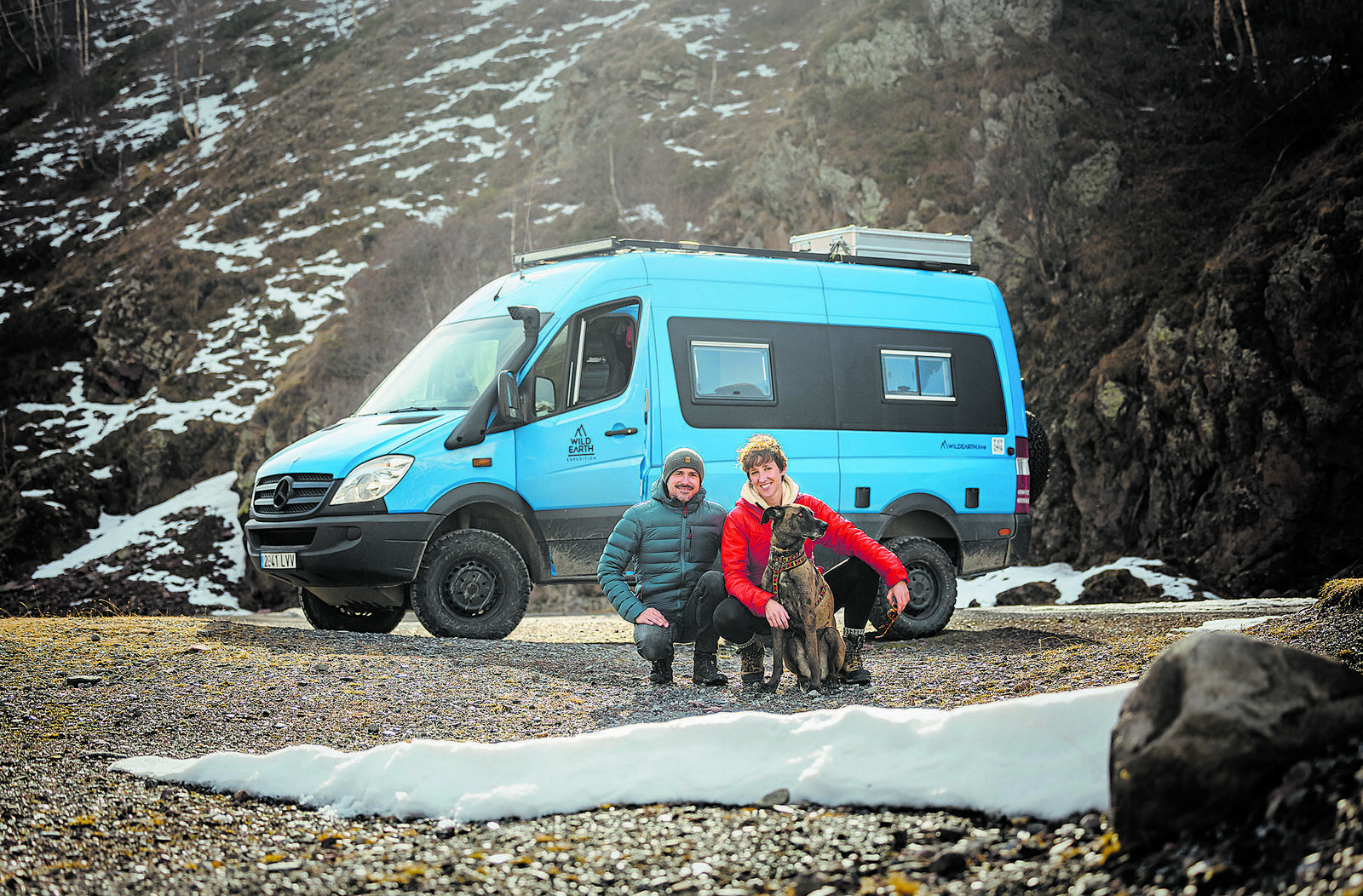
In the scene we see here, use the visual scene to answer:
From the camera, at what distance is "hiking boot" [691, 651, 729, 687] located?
6.48 m

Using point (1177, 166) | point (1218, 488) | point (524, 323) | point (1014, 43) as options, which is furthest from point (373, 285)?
point (524, 323)

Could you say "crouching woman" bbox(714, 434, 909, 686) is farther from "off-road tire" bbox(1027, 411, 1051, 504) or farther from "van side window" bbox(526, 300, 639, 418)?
"off-road tire" bbox(1027, 411, 1051, 504)

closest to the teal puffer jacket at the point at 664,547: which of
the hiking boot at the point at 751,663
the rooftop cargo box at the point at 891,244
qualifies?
the hiking boot at the point at 751,663

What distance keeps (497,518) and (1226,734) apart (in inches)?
279

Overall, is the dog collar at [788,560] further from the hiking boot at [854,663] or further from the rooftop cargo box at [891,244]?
the rooftop cargo box at [891,244]

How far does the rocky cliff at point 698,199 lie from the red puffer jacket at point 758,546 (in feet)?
44.2

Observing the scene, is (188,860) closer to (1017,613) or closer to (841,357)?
(841,357)

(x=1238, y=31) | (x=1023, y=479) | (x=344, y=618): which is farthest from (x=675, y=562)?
(x=1238, y=31)

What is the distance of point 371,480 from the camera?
873 centimetres

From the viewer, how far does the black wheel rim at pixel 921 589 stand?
9.57 metres

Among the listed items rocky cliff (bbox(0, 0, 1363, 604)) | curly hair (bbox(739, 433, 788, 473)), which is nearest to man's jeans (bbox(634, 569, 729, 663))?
curly hair (bbox(739, 433, 788, 473))

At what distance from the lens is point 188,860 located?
3.67m

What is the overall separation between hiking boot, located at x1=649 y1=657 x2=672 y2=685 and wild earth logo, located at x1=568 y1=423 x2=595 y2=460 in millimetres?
2874

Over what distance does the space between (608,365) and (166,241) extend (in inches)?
1719
